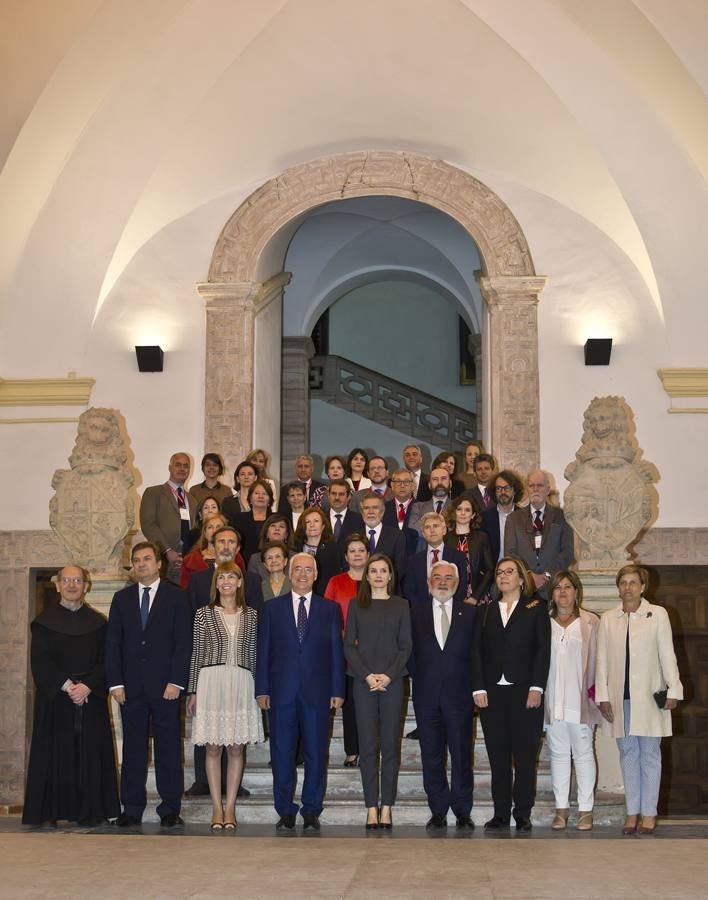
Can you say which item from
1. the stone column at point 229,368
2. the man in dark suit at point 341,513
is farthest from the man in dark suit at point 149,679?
the stone column at point 229,368

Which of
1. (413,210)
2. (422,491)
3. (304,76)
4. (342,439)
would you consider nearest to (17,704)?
(422,491)

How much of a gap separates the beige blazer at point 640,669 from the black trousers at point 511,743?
0.43m

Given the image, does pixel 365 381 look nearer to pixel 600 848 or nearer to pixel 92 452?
pixel 92 452

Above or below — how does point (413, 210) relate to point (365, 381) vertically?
above

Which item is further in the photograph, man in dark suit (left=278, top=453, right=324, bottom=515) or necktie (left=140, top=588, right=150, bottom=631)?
man in dark suit (left=278, top=453, right=324, bottom=515)

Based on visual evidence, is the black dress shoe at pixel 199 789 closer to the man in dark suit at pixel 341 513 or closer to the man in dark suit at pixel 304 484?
the man in dark suit at pixel 341 513

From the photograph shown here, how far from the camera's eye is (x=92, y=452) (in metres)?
8.20

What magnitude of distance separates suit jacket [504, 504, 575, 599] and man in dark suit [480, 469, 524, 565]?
136 millimetres

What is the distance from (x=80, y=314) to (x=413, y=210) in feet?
15.0

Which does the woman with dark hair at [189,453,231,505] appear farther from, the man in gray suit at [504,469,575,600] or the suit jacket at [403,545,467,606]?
the man in gray suit at [504,469,575,600]

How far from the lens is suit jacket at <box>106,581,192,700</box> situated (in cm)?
674

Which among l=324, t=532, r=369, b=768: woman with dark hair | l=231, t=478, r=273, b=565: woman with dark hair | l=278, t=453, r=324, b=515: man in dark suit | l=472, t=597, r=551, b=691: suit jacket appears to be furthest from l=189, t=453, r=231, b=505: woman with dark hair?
l=472, t=597, r=551, b=691: suit jacket

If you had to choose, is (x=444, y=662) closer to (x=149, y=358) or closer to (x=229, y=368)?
(x=229, y=368)

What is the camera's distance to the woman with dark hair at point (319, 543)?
25.4 feet
